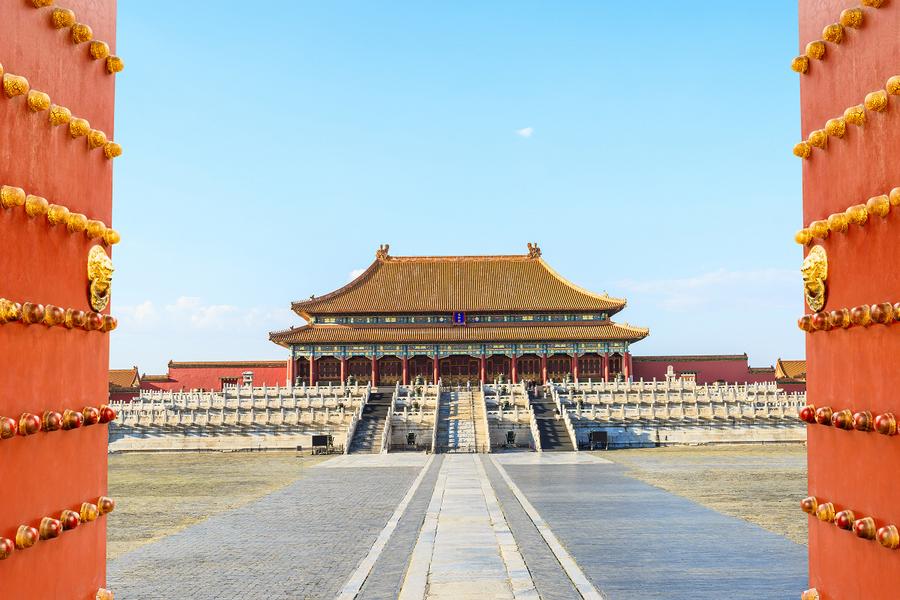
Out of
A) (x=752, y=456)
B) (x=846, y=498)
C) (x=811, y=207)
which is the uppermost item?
(x=811, y=207)

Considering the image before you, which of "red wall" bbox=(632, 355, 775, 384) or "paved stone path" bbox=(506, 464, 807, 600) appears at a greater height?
"red wall" bbox=(632, 355, 775, 384)

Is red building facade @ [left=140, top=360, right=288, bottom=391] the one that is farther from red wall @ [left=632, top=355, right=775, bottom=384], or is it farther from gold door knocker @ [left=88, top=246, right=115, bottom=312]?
gold door knocker @ [left=88, top=246, right=115, bottom=312]

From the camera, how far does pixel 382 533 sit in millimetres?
11430

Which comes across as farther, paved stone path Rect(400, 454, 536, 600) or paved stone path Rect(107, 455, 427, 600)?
paved stone path Rect(107, 455, 427, 600)

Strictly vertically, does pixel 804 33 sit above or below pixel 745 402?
above

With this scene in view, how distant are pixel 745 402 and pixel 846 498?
3469 centimetres

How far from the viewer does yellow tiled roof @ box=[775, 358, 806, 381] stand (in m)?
51.1

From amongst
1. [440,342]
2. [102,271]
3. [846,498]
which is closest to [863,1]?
[846,498]

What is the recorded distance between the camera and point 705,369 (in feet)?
166

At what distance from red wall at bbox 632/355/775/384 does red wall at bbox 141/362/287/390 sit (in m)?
22.5

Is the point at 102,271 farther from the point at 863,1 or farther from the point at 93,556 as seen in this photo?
the point at 863,1

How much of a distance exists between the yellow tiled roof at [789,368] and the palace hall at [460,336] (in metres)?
9.85

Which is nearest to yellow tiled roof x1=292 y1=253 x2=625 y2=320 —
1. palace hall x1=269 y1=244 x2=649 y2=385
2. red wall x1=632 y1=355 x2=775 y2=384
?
palace hall x1=269 y1=244 x2=649 y2=385

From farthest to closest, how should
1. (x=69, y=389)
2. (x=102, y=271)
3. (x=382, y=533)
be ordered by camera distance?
(x=382, y=533) → (x=102, y=271) → (x=69, y=389)
